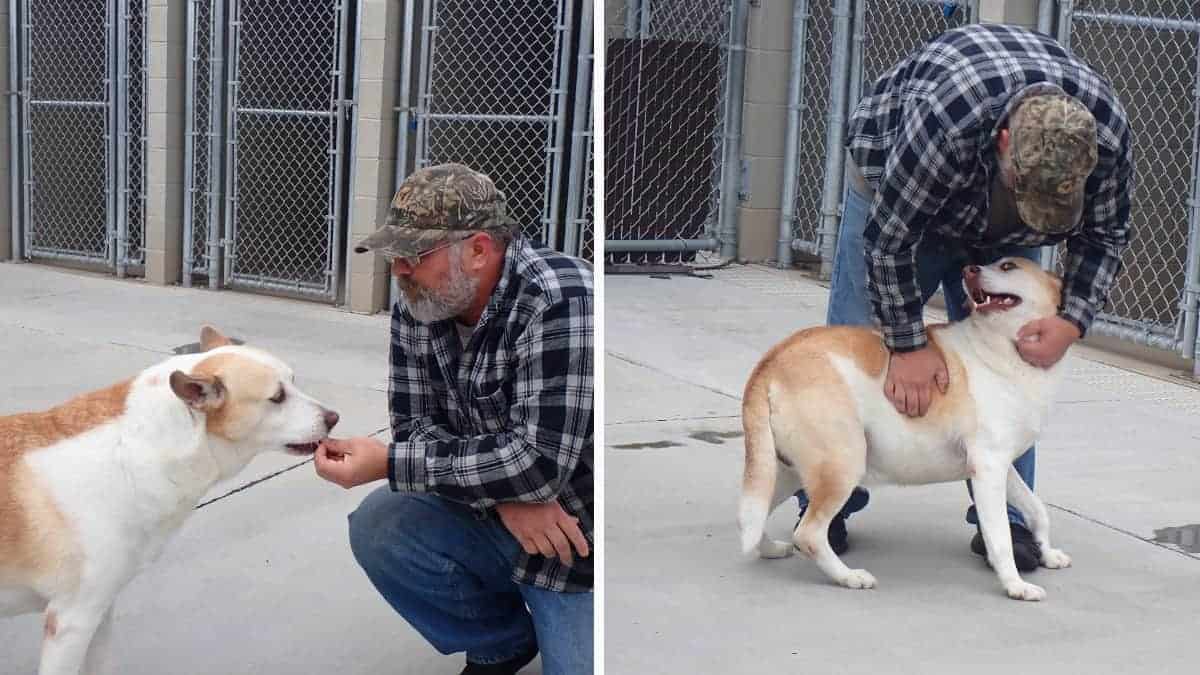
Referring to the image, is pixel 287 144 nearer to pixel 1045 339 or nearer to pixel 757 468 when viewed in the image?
pixel 757 468

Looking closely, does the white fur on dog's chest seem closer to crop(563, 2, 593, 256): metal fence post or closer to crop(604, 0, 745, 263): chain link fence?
crop(563, 2, 593, 256): metal fence post

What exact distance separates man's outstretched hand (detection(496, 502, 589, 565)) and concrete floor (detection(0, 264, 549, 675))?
52cm

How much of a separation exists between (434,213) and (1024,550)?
1.76m

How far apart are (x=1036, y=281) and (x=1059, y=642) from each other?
2.67 ft

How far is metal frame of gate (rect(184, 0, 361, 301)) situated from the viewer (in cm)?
547

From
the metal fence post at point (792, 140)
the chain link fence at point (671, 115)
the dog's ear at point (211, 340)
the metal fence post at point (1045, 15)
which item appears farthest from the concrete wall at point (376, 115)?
the dog's ear at point (211, 340)

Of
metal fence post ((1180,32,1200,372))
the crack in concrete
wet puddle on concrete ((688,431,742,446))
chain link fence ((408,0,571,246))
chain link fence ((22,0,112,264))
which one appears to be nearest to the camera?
wet puddle on concrete ((688,431,742,446))

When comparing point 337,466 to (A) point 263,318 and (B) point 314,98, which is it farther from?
(B) point 314,98

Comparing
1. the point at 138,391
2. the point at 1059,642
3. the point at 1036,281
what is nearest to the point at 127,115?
the point at 138,391

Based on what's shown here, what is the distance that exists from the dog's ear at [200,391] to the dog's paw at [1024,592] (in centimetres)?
180

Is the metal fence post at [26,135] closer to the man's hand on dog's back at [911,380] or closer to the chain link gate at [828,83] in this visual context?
the chain link gate at [828,83]

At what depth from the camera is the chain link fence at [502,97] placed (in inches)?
234

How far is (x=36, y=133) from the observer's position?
6.86 m

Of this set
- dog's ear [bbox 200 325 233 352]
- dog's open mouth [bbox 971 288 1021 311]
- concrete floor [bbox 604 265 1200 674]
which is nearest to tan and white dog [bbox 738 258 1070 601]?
dog's open mouth [bbox 971 288 1021 311]
